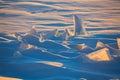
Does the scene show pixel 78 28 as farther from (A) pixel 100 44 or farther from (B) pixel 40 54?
(B) pixel 40 54

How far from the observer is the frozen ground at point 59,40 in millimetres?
1990

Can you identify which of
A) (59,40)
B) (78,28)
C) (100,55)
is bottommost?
(100,55)

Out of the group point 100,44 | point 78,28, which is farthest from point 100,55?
point 78,28

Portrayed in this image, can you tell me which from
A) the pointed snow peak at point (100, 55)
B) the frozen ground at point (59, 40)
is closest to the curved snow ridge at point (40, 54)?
the frozen ground at point (59, 40)

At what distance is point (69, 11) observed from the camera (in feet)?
7.36

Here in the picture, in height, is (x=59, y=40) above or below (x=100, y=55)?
above

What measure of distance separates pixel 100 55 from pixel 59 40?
404 millimetres

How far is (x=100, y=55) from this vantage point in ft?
6.55

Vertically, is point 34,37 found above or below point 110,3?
below

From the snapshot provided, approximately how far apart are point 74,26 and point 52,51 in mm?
333

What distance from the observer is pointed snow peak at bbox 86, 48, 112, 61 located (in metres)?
1.99

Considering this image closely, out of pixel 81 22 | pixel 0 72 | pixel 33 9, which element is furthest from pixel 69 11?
pixel 0 72

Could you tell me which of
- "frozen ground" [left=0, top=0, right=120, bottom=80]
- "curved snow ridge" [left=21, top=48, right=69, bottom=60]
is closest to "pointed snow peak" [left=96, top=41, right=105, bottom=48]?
"frozen ground" [left=0, top=0, right=120, bottom=80]

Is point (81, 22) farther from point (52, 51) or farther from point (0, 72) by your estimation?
point (0, 72)
